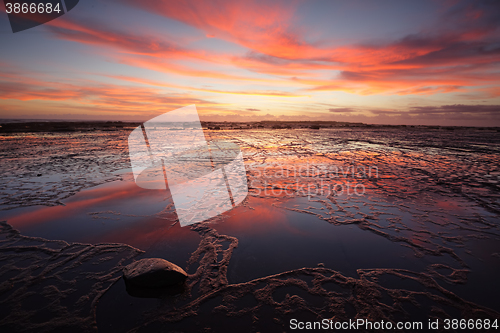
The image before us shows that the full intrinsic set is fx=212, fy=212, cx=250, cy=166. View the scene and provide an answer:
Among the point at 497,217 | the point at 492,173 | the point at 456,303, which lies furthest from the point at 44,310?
the point at 492,173

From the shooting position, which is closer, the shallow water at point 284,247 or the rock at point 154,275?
the shallow water at point 284,247

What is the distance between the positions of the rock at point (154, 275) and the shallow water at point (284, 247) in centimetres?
20

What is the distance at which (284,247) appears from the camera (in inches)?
161

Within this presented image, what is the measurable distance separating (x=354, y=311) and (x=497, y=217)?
539 cm

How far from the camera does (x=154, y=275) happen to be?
3068 mm

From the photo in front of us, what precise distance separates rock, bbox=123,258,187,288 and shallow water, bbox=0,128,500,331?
20 cm

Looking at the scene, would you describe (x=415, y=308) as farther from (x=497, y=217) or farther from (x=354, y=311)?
(x=497, y=217)

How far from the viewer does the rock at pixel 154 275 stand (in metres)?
3.07

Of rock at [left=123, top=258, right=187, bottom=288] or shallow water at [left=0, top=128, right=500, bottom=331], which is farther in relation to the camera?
rock at [left=123, top=258, right=187, bottom=288]

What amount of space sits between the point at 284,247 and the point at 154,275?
2.28 meters

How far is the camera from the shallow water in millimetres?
2742

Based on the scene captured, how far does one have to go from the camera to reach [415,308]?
2.78m

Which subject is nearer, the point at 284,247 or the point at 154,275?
the point at 154,275

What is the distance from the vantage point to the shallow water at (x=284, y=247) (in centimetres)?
274
